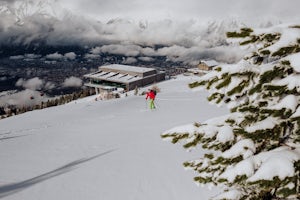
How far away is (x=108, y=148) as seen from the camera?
1177cm

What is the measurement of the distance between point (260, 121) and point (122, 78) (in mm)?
107876

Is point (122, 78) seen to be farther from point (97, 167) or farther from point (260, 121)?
point (260, 121)

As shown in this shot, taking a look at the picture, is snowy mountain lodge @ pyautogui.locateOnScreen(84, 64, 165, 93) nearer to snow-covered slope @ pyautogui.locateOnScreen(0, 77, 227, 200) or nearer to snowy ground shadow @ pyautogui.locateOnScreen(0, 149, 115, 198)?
snow-covered slope @ pyautogui.locateOnScreen(0, 77, 227, 200)

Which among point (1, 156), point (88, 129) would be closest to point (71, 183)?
point (1, 156)

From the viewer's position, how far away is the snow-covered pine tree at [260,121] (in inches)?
92.9

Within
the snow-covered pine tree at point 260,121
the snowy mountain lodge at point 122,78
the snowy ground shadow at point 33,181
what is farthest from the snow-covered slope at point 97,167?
the snowy mountain lodge at point 122,78

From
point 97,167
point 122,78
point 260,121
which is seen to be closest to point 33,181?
point 97,167

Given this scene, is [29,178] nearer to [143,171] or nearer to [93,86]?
[143,171]

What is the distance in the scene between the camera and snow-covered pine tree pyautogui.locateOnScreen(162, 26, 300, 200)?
7.74ft

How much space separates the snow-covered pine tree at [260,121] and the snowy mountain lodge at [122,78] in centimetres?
10090

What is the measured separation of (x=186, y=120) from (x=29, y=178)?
10227 mm

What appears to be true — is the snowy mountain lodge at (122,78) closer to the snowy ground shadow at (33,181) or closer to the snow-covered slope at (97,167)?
the snow-covered slope at (97,167)

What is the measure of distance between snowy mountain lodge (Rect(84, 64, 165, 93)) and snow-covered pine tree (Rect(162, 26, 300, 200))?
101 meters

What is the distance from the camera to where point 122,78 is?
109812 mm
